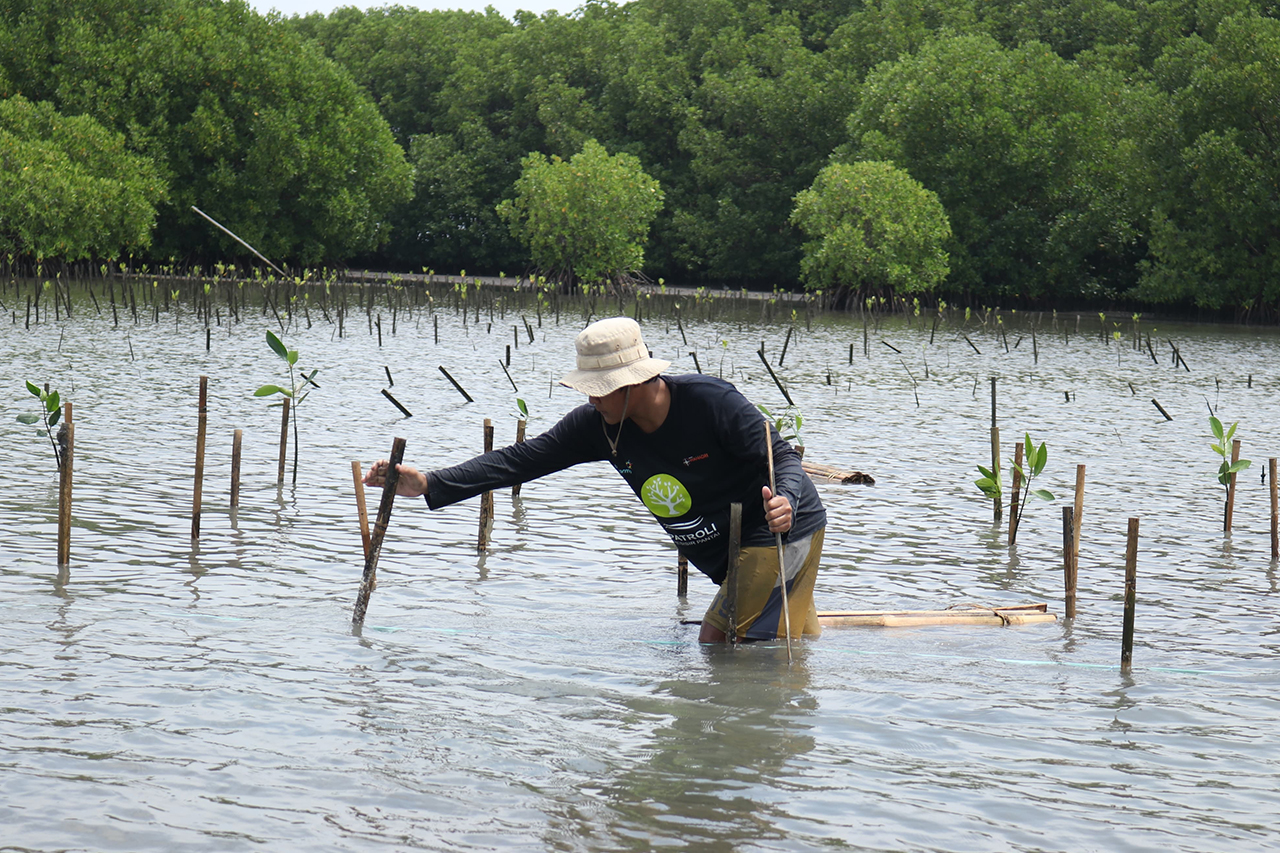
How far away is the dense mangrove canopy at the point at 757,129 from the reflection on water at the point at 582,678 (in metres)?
29.2

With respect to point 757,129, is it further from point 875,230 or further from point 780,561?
point 780,561

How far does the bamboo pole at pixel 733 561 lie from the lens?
17.4 ft

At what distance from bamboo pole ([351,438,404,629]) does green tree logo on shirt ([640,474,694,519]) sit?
1033 mm

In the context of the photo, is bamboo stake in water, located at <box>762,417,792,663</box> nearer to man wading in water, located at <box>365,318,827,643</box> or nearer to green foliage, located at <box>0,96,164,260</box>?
man wading in water, located at <box>365,318,827,643</box>

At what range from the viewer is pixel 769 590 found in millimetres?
5613

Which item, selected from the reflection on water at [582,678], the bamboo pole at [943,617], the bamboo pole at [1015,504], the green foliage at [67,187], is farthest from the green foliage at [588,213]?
the bamboo pole at [943,617]

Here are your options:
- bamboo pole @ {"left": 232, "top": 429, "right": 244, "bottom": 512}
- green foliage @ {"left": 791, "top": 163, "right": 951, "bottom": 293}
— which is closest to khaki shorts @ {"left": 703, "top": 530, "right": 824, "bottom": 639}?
bamboo pole @ {"left": 232, "top": 429, "right": 244, "bottom": 512}

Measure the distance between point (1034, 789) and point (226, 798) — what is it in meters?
2.62

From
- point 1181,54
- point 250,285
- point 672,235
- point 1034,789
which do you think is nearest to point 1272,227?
point 1181,54

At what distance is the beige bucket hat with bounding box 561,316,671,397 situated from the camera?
16.2 ft

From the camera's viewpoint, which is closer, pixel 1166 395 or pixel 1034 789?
pixel 1034 789

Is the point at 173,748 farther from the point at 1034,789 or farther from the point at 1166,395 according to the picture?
the point at 1166,395

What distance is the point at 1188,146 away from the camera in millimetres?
37375

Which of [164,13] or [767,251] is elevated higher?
[164,13]
